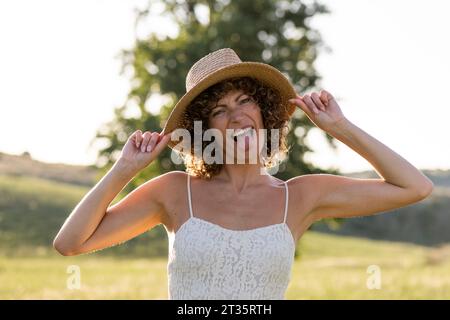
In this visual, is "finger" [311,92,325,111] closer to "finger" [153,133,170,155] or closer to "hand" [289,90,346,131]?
"hand" [289,90,346,131]

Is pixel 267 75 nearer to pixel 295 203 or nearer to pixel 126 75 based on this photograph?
pixel 295 203

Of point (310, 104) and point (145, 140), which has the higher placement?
point (310, 104)

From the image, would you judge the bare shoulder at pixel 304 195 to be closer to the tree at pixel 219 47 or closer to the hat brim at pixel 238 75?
the hat brim at pixel 238 75

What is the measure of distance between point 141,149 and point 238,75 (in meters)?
0.68

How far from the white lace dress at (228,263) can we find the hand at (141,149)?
37 cm

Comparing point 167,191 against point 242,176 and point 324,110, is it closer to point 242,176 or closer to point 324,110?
point 242,176

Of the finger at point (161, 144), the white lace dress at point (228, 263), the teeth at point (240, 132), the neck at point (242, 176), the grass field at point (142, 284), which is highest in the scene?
the grass field at point (142, 284)

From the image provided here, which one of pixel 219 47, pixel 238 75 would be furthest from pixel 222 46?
pixel 238 75

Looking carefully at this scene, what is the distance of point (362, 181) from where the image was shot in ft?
13.0

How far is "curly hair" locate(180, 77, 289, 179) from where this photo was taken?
412cm

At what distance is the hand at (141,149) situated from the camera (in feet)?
12.5

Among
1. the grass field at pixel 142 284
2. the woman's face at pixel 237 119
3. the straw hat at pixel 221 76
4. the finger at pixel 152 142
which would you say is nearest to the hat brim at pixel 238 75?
the straw hat at pixel 221 76
